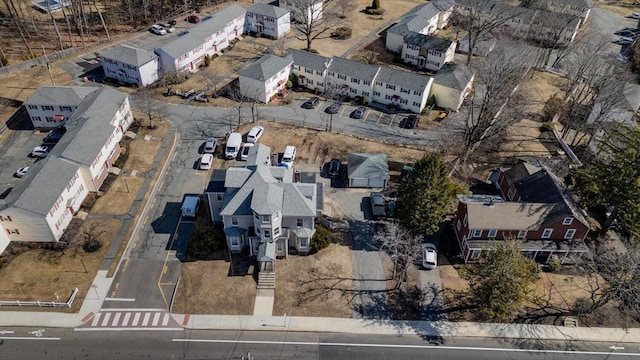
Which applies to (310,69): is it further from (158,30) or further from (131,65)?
(158,30)

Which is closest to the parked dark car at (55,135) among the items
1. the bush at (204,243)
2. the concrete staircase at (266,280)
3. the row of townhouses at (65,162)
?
the row of townhouses at (65,162)

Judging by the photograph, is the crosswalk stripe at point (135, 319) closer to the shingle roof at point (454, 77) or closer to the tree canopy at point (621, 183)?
the tree canopy at point (621, 183)

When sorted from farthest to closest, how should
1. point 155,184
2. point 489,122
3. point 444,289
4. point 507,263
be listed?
1. point 489,122
2. point 155,184
3. point 444,289
4. point 507,263

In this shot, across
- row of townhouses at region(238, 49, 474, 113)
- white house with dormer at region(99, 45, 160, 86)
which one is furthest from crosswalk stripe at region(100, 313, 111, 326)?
white house with dormer at region(99, 45, 160, 86)

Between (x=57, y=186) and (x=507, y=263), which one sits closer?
(x=507, y=263)

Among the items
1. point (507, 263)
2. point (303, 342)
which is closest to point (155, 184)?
point (303, 342)

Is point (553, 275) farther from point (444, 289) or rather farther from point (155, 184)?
point (155, 184)

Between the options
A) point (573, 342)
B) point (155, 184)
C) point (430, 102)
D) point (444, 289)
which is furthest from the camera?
point (430, 102)

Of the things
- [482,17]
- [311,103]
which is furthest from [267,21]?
[482,17]
